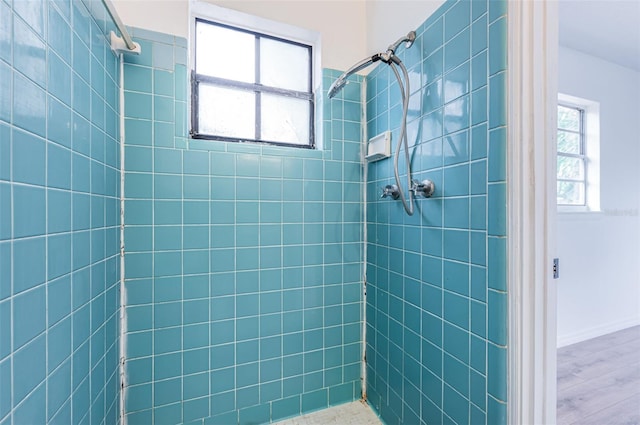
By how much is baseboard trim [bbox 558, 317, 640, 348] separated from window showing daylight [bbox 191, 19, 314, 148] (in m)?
2.66

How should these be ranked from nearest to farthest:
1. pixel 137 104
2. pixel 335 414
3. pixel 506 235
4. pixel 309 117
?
pixel 506 235 → pixel 137 104 → pixel 335 414 → pixel 309 117

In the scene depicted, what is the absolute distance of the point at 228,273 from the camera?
131 centimetres

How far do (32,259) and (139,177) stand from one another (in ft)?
2.16

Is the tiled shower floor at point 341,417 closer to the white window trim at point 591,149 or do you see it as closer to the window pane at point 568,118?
the white window trim at point 591,149

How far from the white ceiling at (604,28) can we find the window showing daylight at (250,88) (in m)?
1.86

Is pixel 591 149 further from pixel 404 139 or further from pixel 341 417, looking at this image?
pixel 341 417

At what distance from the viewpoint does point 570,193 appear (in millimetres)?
2473

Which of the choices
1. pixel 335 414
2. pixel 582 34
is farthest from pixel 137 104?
pixel 582 34

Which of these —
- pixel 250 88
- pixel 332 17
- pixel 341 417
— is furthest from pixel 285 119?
pixel 341 417

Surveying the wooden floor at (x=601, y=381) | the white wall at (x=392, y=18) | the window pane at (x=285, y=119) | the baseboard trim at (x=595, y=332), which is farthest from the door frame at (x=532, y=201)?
the baseboard trim at (x=595, y=332)

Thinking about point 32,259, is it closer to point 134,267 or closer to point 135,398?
point 134,267

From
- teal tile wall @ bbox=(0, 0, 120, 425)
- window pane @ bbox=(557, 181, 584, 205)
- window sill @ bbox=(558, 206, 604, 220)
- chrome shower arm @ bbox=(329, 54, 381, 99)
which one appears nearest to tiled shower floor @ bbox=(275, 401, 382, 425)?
teal tile wall @ bbox=(0, 0, 120, 425)

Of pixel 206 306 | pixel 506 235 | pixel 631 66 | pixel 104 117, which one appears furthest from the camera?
pixel 631 66

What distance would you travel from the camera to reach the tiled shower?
626mm
